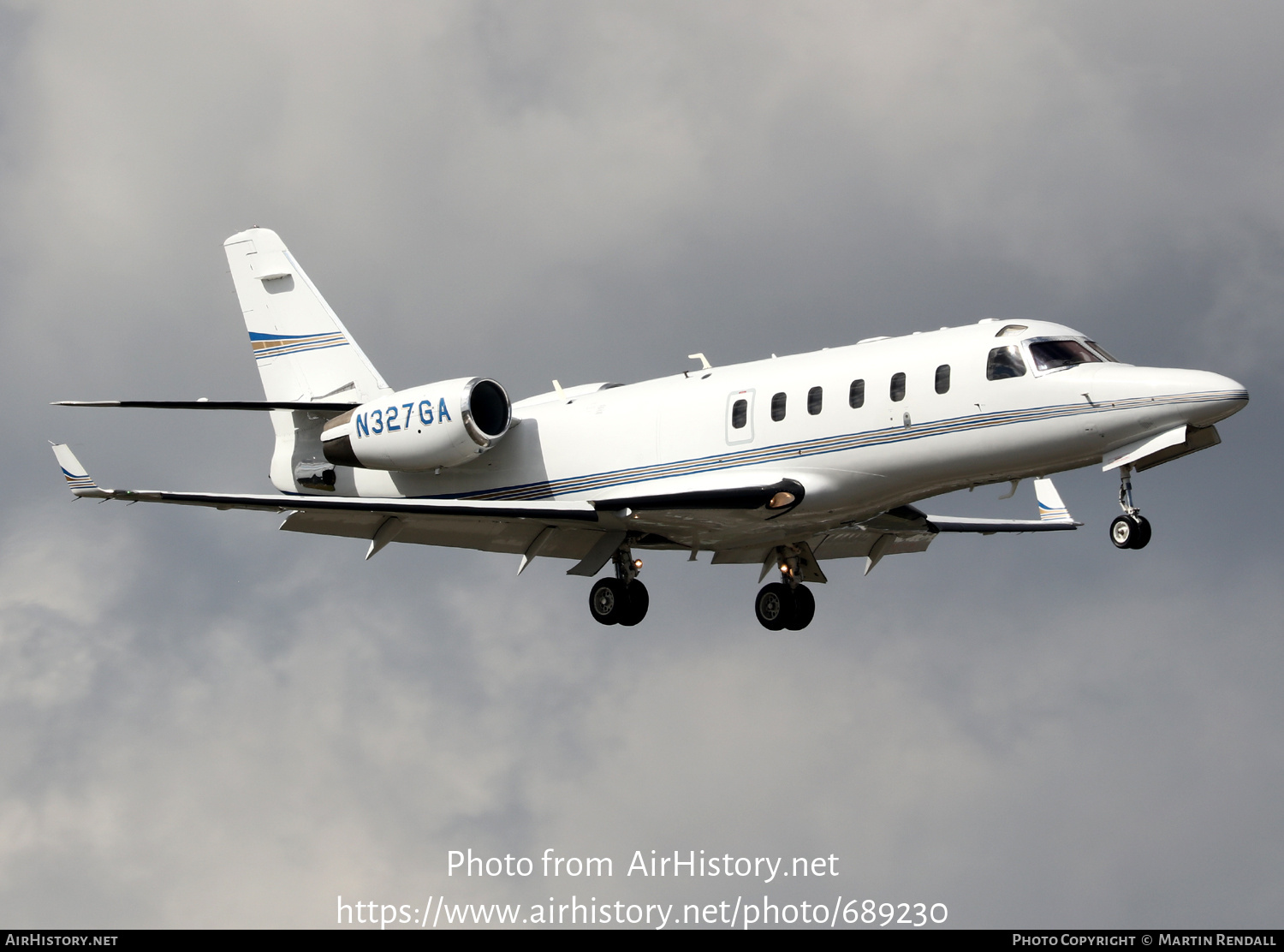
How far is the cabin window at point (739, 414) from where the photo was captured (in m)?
26.9

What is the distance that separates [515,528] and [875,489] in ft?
22.4

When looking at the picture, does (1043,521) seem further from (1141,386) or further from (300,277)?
(300,277)

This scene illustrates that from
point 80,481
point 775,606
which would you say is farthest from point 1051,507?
point 80,481

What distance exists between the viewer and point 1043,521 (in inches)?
1293

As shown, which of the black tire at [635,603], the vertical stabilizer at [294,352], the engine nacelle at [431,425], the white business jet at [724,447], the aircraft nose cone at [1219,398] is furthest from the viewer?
the vertical stabilizer at [294,352]

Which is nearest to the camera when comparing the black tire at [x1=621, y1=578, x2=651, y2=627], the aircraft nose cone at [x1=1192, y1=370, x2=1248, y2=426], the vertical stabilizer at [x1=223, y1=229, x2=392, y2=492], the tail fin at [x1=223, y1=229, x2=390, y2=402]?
the aircraft nose cone at [x1=1192, y1=370, x2=1248, y2=426]

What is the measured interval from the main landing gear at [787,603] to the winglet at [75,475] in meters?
12.4

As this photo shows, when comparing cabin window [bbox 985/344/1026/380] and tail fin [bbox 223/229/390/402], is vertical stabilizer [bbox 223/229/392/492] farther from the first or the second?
cabin window [bbox 985/344/1026/380]

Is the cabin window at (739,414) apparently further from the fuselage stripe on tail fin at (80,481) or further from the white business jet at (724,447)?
the fuselage stripe on tail fin at (80,481)

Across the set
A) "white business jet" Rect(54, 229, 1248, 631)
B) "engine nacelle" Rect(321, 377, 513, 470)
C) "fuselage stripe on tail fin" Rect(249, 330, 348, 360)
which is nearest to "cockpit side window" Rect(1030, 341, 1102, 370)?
"white business jet" Rect(54, 229, 1248, 631)

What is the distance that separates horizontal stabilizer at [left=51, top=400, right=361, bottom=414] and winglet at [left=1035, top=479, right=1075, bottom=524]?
544 inches

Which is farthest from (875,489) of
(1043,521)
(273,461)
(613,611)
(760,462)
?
(273,461)

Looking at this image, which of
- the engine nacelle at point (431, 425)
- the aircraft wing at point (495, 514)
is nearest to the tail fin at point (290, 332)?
the engine nacelle at point (431, 425)

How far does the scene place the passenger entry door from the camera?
87.9ft
